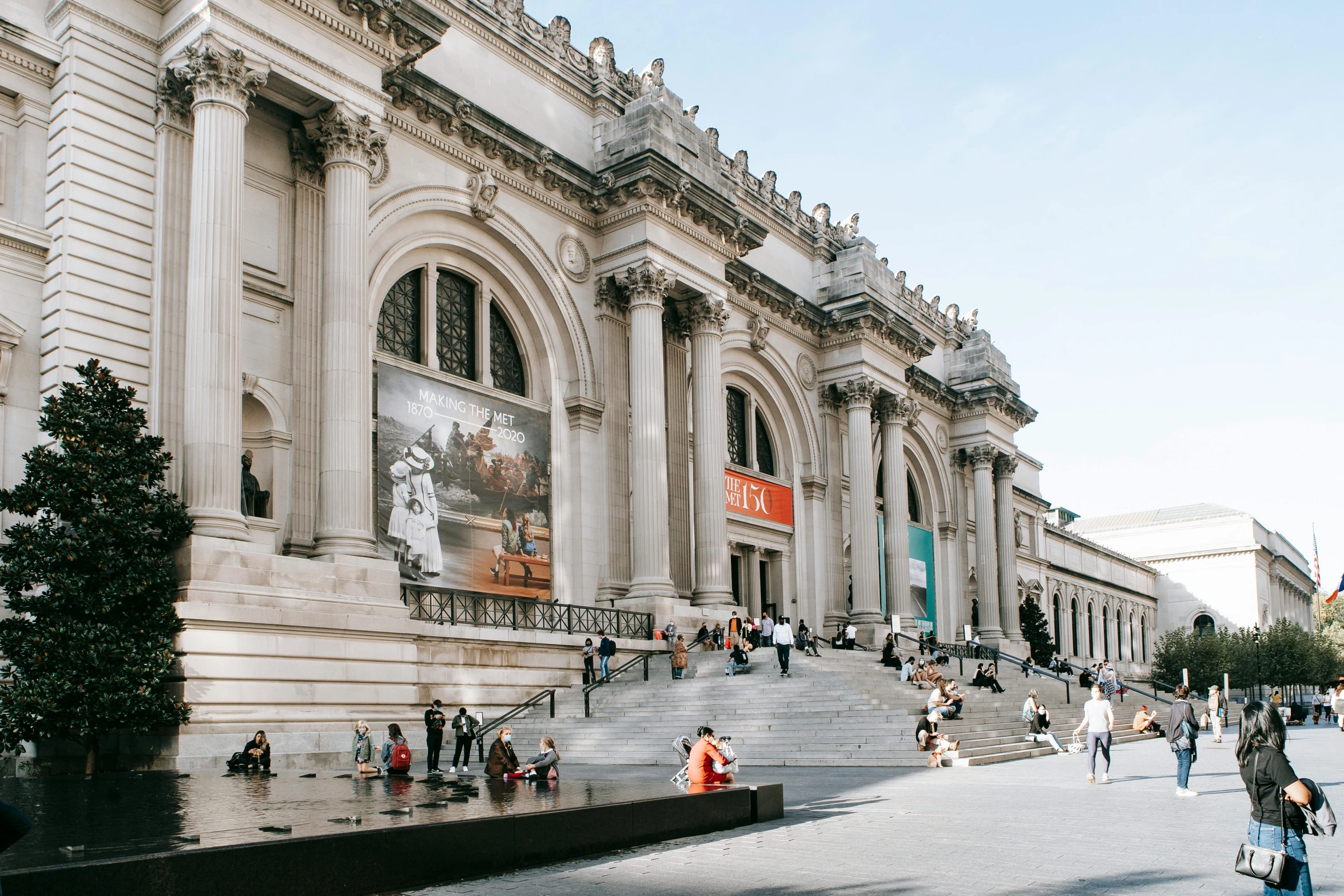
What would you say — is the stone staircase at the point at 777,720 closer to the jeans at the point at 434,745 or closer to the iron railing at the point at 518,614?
the iron railing at the point at 518,614

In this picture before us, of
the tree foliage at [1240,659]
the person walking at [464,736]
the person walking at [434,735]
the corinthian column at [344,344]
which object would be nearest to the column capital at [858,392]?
the corinthian column at [344,344]

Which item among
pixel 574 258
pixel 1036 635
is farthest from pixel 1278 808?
pixel 1036 635

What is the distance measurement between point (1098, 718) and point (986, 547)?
36780mm

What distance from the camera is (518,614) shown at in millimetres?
29031

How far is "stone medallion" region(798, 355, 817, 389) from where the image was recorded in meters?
43.4

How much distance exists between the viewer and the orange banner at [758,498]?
39.1 metres

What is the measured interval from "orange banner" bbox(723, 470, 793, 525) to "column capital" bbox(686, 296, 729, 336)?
5.24 metres

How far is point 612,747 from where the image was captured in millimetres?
23484

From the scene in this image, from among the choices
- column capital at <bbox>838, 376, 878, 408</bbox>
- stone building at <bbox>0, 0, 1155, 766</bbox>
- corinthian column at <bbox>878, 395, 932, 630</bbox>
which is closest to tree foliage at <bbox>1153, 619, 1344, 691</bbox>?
corinthian column at <bbox>878, 395, 932, 630</bbox>

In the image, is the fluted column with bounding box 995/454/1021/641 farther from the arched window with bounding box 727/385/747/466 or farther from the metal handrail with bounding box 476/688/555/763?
the metal handrail with bounding box 476/688/555/763

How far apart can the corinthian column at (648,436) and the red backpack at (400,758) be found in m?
15.1

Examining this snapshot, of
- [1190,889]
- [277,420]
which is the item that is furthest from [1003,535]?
[1190,889]

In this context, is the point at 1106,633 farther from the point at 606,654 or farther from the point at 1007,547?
the point at 606,654

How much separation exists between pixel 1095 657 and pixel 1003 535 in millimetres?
32073
